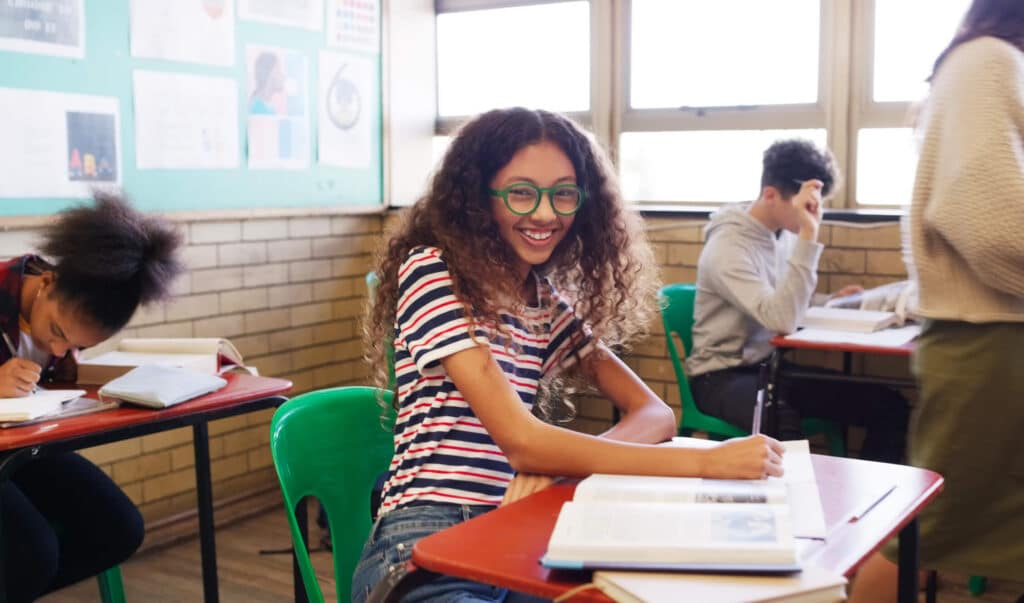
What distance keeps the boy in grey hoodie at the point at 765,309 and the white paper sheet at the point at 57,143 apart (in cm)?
194

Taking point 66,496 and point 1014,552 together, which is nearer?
point 1014,552

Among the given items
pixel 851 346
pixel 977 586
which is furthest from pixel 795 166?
pixel 977 586

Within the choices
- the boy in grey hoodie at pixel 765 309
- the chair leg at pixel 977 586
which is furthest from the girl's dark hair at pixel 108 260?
the chair leg at pixel 977 586

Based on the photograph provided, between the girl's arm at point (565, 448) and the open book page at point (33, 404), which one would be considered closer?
the girl's arm at point (565, 448)

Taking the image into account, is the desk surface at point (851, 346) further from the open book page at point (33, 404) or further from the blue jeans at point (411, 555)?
the open book page at point (33, 404)

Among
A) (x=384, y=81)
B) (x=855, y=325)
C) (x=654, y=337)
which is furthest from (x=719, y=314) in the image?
(x=384, y=81)

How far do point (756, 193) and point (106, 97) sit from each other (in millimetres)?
2345

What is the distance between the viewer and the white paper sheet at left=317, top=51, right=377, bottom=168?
4.29 meters

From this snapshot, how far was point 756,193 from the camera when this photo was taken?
13.7ft

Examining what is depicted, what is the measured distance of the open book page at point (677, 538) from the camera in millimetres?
1154

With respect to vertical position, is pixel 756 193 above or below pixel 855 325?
above

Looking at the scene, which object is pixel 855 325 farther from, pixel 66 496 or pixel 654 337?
pixel 66 496

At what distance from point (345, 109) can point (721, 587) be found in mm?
3548

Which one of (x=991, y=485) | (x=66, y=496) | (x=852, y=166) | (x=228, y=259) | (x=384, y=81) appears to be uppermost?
(x=384, y=81)
